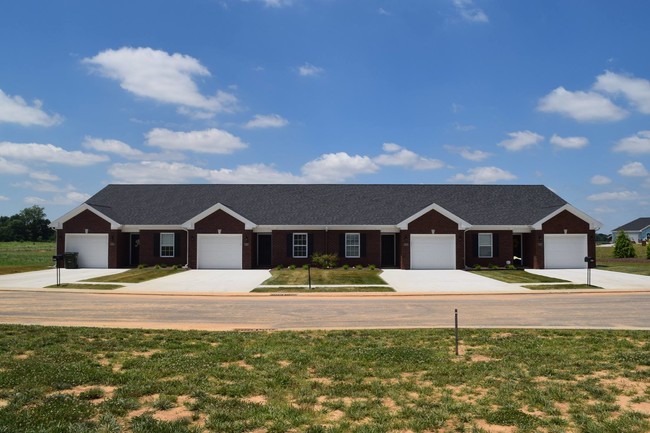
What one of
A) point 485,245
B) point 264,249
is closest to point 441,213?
point 485,245

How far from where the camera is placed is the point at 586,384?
8562 millimetres

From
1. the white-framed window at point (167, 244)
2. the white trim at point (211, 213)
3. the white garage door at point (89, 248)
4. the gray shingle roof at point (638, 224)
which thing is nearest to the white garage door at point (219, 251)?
the white trim at point (211, 213)

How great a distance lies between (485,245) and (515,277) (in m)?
7.74

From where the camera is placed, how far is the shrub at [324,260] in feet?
121

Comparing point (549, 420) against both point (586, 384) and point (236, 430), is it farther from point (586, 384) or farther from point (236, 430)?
point (236, 430)

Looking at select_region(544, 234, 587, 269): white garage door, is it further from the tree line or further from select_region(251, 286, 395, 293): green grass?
the tree line

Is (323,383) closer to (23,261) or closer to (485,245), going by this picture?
(485,245)

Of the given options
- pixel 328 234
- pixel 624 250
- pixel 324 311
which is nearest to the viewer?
pixel 324 311

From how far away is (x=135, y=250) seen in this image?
130ft

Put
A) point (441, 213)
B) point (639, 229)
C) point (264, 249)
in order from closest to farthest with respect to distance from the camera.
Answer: point (441, 213) < point (264, 249) < point (639, 229)

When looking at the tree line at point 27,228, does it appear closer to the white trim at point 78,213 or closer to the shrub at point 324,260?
the white trim at point 78,213

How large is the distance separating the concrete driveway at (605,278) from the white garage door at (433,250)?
19.1 ft

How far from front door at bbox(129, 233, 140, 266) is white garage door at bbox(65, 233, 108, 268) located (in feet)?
6.99

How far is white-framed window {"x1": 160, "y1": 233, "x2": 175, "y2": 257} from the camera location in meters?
38.4
